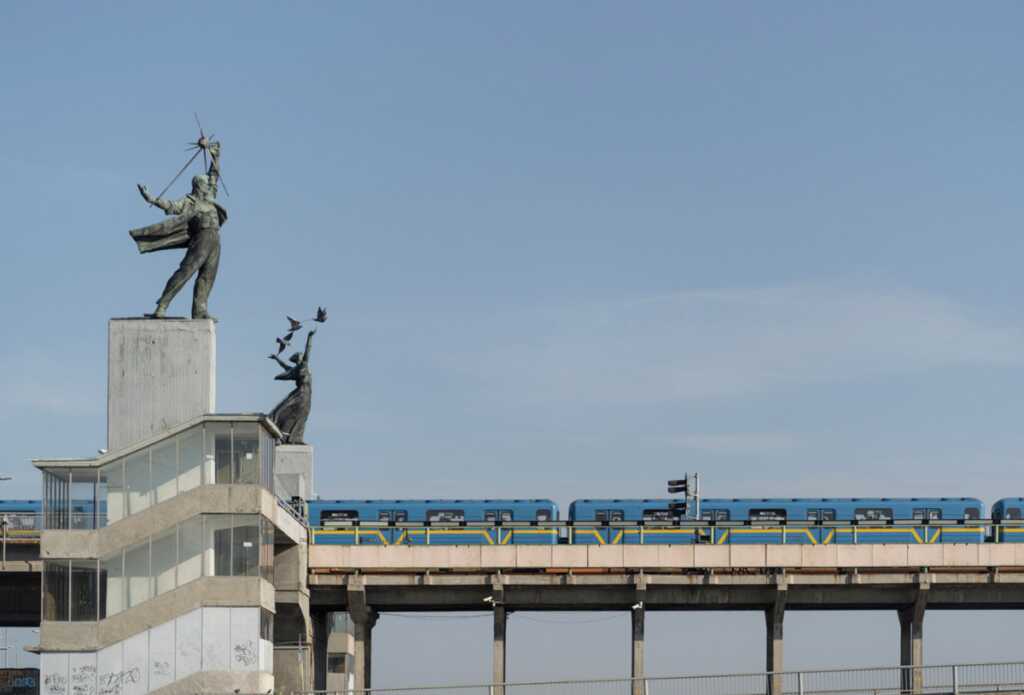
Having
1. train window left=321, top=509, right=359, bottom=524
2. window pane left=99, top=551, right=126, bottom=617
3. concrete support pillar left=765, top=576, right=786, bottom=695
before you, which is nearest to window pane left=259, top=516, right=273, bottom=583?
window pane left=99, top=551, right=126, bottom=617

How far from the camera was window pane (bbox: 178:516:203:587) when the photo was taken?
68.9 m

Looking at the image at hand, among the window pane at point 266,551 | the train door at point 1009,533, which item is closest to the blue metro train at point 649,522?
the train door at point 1009,533

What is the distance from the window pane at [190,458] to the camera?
6962cm

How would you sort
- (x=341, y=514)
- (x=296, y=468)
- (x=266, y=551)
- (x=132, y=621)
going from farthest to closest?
(x=341, y=514) → (x=296, y=468) → (x=266, y=551) → (x=132, y=621)

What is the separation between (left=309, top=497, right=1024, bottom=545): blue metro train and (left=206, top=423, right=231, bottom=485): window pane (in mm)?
15918

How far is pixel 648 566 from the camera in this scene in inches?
3211

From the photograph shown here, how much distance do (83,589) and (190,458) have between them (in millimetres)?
5677

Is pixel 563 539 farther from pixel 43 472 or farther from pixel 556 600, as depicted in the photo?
pixel 43 472

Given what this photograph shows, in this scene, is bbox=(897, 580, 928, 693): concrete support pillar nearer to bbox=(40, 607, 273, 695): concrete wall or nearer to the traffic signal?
the traffic signal

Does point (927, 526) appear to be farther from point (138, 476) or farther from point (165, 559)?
point (138, 476)

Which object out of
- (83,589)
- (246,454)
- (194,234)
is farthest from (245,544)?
(194,234)

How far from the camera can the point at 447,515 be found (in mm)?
99562

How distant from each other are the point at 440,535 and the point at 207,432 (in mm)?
24119

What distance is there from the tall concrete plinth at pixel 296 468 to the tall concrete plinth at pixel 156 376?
46.0 feet
